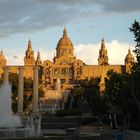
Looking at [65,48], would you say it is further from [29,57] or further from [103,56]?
[103,56]

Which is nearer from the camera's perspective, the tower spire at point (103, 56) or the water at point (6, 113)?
the water at point (6, 113)

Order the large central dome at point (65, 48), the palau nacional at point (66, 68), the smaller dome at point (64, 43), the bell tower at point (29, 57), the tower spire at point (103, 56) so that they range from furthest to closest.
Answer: the smaller dome at point (64, 43) → the large central dome at point (65, 48) → the tower spire at point (103, 56) → the bell tower at point (29, 57) → the palau nacional at point (66, 68)

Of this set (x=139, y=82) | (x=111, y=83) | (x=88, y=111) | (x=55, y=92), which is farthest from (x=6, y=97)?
(x=55, y=92)

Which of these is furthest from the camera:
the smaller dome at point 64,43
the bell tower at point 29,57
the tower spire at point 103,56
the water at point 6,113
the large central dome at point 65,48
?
the smaller dome at point 64,43

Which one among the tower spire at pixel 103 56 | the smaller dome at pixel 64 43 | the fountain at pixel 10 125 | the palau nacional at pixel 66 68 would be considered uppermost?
the smaller dome at pixel 64 43

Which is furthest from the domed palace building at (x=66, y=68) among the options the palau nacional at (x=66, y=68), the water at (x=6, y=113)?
the water at (x=6, y=113)

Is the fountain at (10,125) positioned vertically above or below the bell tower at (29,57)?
below

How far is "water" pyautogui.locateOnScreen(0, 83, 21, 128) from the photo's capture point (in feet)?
127

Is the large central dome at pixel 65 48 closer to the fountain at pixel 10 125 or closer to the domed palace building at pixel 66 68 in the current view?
the domed palace building at pixel 66 68

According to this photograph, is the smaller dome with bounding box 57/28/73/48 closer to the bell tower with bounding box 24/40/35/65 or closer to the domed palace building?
the domed palace building

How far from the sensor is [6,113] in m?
42.7

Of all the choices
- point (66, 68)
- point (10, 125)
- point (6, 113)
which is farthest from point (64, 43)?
point (10, 125)

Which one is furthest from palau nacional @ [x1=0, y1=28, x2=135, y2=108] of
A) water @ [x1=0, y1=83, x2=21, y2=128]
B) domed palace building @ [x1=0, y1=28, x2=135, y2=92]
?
water @ [x1=0, y1=83, x2=21, y2=128]

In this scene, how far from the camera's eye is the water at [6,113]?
3867 cm
